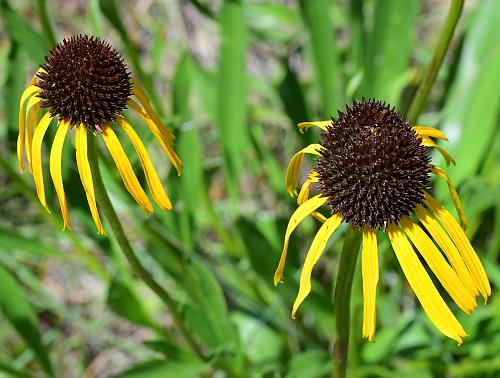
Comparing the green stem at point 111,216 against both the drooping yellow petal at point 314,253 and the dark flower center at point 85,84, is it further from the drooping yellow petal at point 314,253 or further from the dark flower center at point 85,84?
the drooping yellow petal at point 314,253

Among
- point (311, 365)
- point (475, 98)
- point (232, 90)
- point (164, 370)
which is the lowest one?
point (311, 365)

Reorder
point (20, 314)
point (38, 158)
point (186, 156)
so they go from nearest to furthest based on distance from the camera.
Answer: point (38, 158)
point (20, 314)
point (186, 156)

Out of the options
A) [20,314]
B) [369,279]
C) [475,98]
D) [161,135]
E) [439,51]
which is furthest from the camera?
[475,98]

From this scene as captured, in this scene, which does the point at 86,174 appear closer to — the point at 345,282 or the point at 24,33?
the point at 345,282

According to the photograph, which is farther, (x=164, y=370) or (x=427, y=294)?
(x=164, y=370)

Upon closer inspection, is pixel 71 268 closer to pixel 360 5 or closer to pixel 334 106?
pixel 334 106

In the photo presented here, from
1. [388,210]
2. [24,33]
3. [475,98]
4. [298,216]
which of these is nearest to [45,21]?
[24,33]

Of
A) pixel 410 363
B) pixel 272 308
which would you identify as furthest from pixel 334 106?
pixel 410 363

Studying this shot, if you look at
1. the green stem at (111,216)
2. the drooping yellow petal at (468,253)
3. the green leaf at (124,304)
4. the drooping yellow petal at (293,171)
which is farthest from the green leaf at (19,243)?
the drooping yellow petal at (468,253)

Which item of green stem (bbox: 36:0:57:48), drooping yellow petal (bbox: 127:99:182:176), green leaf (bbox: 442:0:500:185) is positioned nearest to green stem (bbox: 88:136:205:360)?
drooping yellow petal (bbox: 127:99:182:176)
